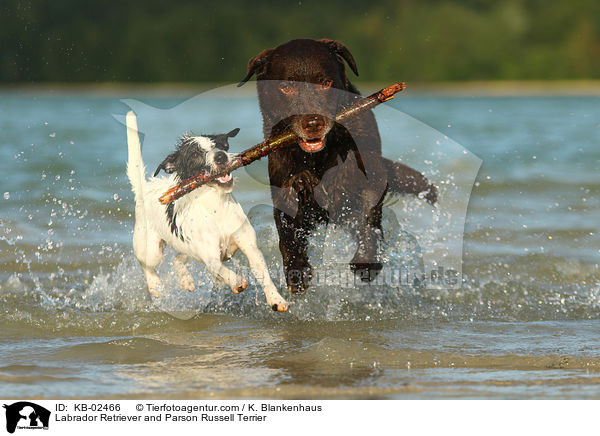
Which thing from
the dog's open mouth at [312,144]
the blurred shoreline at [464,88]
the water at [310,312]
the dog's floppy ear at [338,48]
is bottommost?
the water at [310,312]

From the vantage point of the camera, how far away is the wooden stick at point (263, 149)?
4.26 metres

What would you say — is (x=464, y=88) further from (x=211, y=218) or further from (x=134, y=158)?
(x=211, y=218)

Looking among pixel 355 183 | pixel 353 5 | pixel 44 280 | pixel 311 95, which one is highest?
pixel 353 5

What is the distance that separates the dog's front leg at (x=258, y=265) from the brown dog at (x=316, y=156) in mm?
372

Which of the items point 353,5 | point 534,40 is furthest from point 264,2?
point 534,40

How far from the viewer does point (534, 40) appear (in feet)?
117

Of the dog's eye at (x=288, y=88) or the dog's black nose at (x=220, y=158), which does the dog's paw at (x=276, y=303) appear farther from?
the dog's eye at (x=288, y=88)

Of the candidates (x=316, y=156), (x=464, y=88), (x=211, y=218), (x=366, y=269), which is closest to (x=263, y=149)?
(x=316, y=156)

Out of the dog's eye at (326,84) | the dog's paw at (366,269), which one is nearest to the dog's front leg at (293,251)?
the dog's paw at (366,269)

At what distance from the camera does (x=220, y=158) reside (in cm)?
429

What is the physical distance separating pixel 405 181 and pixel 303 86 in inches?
49.6

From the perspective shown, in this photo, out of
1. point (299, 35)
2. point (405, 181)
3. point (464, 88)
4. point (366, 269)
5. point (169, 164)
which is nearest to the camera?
point (169, 164)

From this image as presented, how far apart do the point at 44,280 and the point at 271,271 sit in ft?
5.54

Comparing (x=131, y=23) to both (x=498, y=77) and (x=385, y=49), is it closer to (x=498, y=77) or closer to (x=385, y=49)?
(x=385, y=49)
